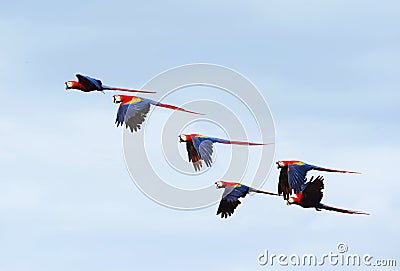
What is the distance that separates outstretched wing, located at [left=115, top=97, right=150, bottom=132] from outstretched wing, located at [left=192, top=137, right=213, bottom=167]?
10.9 feet

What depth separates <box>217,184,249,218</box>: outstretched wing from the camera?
55.0 metres

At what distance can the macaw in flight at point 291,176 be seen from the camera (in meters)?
53.1

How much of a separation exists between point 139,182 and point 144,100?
154 inches

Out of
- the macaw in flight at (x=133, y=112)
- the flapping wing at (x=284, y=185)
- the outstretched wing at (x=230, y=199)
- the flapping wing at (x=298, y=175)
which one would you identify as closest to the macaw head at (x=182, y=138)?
the outstretched wing at (x=230, y=199)

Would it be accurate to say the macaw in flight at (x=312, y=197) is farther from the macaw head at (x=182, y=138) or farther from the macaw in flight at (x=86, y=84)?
the macaw in flight at (x=86, y=84)

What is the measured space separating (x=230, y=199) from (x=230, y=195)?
47 centimetres

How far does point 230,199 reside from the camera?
5628 cm

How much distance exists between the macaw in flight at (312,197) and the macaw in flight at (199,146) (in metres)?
4.66

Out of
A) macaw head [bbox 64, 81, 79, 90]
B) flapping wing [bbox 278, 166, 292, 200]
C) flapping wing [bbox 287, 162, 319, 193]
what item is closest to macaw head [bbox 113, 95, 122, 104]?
macaw head [bbox 64, 81, 79, 90]

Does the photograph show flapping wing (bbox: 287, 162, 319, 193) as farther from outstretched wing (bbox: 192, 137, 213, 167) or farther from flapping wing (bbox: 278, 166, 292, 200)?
outstretched wing (bbox: 192, 137, 213, 167)

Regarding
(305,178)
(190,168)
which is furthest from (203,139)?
(305,178)

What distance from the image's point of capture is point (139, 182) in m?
51.4

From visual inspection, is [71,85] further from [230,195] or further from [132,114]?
[230,195]

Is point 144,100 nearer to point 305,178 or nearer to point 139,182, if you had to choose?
point 139,182
